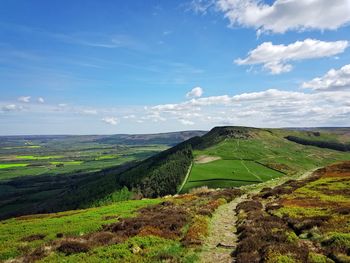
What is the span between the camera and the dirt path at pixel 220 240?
20734 mm

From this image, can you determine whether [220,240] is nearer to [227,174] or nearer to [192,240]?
[192,240]

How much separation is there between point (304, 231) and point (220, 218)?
13.3m

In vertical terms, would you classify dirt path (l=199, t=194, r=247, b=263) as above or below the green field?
above

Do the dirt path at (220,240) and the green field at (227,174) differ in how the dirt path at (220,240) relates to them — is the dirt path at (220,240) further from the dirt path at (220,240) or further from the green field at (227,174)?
the green field at (227,174)

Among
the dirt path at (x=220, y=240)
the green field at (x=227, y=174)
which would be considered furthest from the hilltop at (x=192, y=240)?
the green field at (x=227, y=174)

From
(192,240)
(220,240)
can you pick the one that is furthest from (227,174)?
(192,240)

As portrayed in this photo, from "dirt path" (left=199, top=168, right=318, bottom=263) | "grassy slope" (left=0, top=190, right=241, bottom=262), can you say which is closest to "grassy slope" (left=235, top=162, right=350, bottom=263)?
"dirt path" (left=199, top=168, right=318, bottom=263)

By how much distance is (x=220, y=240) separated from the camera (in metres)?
26.1

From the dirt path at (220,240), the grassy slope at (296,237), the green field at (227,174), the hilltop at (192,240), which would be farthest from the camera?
the green field at (227,174)

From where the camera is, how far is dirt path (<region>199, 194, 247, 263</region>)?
68.0 feet

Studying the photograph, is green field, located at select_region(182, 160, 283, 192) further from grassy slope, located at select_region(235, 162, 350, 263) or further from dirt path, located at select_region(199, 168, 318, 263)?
grassy slope, located at select_region(235, 162, 350, 263)

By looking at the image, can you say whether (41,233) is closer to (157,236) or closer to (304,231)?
(157,236)

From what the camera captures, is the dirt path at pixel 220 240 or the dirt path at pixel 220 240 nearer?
the dirt path at pixel 220 240

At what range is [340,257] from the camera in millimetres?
17703
